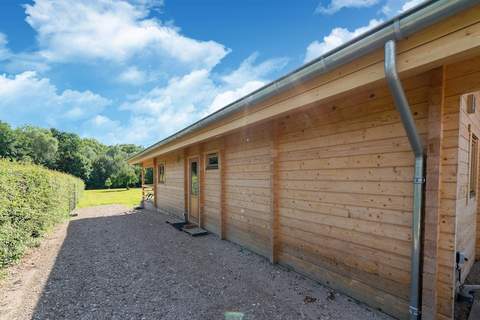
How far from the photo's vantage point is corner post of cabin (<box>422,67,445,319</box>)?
2203 mm

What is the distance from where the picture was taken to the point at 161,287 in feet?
11.0

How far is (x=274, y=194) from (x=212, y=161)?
276 cm

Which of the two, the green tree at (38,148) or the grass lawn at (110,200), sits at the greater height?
the green tree at (38,148)

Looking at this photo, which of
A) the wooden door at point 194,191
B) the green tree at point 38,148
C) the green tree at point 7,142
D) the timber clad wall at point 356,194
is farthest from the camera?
the green tree at point 38,148

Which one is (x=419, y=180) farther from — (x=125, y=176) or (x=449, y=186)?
(x=125, y=176)

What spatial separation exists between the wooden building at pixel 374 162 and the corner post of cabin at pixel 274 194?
2 cm

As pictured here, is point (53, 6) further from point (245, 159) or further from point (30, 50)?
point (245, 159)

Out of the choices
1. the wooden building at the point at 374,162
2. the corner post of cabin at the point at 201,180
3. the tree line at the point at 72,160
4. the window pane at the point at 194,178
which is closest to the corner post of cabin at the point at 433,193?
the wooden building at the point at 374,162

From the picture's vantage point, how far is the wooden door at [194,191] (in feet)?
23.9

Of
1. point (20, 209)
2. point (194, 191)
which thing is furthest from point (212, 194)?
point (20, 209)

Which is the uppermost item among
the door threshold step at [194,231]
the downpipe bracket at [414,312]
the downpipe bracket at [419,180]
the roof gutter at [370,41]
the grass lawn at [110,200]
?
the roof gutter at [370,41]

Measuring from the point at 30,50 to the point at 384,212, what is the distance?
10327 millimetres

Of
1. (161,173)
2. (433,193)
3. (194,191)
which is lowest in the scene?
(194,191)

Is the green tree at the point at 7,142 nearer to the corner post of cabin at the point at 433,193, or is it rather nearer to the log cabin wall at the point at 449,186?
the corner post of cabin at the point at 433,193
